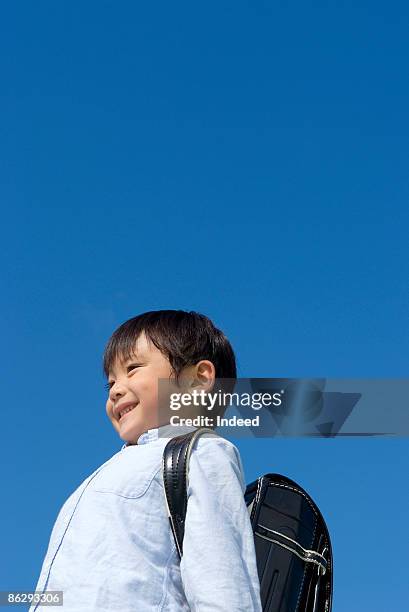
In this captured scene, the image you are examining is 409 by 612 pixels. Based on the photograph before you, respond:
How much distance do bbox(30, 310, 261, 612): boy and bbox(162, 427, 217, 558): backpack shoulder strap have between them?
0.03 metres

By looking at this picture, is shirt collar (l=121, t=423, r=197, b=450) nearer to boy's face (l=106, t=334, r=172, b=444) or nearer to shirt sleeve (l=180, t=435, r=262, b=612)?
boy's face (l=106, t=334, r=172, b=444)

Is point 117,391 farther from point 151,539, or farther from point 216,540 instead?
point 216,540

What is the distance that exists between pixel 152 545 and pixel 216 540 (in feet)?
0.81

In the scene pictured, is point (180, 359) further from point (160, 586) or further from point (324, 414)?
point (324, 414)

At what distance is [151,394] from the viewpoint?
3490 mm

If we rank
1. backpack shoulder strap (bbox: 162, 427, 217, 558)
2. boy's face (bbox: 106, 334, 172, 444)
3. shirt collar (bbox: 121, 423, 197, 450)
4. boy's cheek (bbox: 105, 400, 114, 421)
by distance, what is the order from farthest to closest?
boy's cheek (bbox: 105, 400, 114, 421) → boy's face (bbox: 106, 334, 172, 444) → shirt collar (bbox: 121, 423, 197, 450) → backpack shoulder strap (bbox: 162, 427, 217, 558)

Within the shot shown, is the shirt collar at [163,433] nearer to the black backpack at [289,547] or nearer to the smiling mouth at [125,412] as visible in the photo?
the smiling mouth at [125,412]

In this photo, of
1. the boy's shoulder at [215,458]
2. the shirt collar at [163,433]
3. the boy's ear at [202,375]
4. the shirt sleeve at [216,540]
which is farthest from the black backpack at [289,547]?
the boy's ear at [202,375]

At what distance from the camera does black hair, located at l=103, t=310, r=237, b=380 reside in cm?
363

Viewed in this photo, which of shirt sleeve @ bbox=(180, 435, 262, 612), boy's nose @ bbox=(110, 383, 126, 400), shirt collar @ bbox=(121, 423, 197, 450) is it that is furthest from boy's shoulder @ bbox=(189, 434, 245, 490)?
boy's nose @ bbox=(110, 383, 126, 400)

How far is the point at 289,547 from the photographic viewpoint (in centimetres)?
373

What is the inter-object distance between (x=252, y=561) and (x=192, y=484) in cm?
31

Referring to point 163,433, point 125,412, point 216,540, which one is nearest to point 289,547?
point 163,433

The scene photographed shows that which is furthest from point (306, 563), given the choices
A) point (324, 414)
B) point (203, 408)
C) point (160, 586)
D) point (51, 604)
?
point (324, 414)
